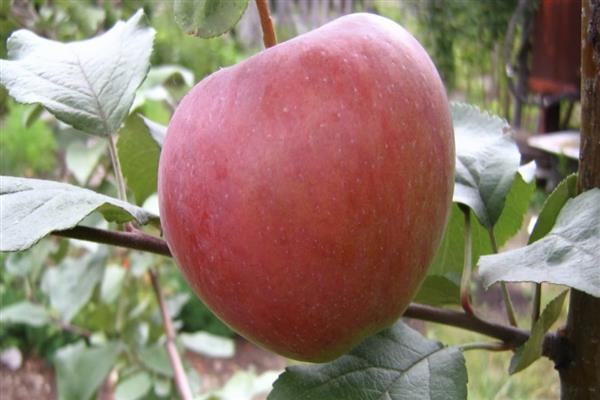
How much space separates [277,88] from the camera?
30 cm

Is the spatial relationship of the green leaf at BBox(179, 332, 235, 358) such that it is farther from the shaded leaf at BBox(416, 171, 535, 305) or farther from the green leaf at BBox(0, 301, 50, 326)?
the shaded leaf at BBox(416, 171, 535, 305)

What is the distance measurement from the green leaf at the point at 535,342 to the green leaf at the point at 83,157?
696mm

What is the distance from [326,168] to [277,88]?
0.04 m

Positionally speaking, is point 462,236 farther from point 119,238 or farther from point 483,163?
point 119,238

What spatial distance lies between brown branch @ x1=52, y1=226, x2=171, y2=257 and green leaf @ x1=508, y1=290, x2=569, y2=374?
19 centimetres

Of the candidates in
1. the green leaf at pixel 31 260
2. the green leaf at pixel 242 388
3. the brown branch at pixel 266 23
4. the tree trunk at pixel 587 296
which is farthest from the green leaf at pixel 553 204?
the green leaf at pixel 31 260

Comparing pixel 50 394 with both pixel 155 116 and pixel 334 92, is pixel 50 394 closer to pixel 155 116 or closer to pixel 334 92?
pixel 155 116

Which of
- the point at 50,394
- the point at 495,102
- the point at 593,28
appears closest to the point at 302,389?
the point at 593,28

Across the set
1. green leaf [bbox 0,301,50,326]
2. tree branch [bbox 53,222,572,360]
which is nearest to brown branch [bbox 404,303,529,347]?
tree branch [bbox 53,222,572,360]

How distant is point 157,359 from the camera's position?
107cm

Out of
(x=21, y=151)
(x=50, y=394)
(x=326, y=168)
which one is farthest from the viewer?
(x=21, y=151)

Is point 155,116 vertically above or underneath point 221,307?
underneath

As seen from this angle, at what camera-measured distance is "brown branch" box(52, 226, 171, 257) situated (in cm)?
37

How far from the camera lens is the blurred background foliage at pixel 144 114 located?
3.45ft
